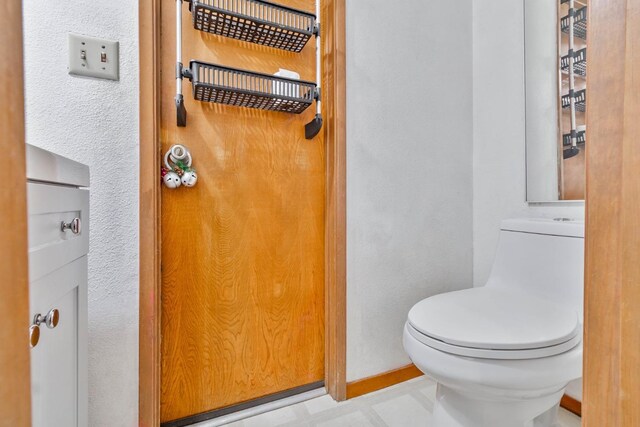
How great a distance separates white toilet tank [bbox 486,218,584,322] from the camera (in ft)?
3.33

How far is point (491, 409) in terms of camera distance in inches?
32.8

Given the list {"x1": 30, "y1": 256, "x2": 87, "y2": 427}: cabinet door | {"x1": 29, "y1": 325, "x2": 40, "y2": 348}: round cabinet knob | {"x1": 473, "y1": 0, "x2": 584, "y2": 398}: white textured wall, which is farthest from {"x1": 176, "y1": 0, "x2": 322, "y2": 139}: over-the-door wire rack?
{"x1": 473, "y1": 0, "x2": 584, "y2": 398}: white textured wall

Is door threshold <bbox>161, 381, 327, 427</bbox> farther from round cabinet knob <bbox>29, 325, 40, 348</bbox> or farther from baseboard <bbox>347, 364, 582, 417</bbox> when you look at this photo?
round cabinet knob <bbox>29, 325, 40, 348</bbox>

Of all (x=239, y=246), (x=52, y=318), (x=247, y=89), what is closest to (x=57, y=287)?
(x=52, y=318)

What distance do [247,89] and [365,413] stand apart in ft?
4.18

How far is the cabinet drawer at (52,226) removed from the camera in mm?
416

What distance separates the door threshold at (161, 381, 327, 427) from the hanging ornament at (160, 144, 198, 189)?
32.8 inches

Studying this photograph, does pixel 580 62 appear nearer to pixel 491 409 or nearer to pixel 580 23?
pixel 580 23

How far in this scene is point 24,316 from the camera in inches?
9.9

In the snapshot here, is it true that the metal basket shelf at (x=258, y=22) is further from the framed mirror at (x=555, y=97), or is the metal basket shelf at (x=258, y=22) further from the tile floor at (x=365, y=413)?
the tile floor at (x=365, y=413)

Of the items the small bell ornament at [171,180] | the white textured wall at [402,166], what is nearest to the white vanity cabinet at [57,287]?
the small bell ornament at [171,180]

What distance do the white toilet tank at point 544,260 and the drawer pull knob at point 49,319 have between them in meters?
1.31

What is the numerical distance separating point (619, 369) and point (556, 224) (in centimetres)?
98

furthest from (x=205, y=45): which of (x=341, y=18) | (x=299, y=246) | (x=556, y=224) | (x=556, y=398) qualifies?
(x=556, y=398)
